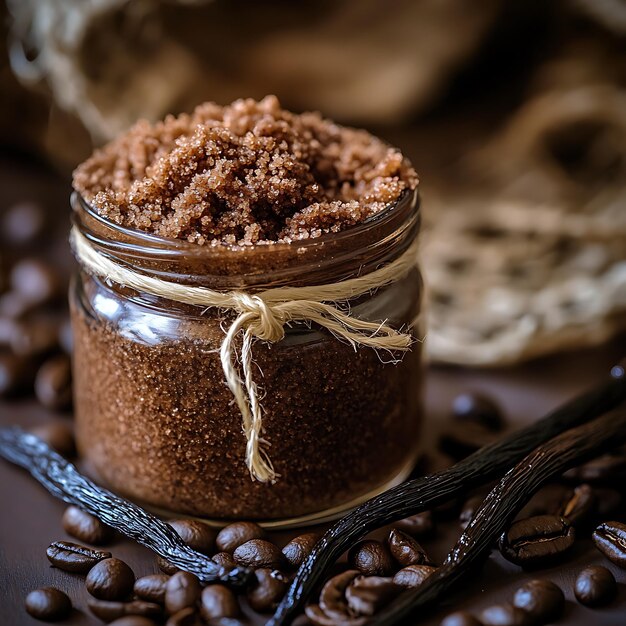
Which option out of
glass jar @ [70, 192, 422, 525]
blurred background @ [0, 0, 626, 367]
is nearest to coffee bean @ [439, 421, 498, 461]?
glass jar @ [70, 192, 422, 525]

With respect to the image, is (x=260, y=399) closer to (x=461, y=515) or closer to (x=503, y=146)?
(x=461, y=515)

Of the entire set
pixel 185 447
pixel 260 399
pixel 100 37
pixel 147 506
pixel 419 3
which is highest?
pixel 419 3

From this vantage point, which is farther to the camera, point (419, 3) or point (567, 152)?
point (567, 152)

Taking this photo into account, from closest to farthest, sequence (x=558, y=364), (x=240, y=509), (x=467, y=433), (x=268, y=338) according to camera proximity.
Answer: (x=268, y=338) → (x=240, y=509) → (x=467, y=433) → (x=558, y=364)

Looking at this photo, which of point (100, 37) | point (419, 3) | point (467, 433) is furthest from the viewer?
point (419, 3)

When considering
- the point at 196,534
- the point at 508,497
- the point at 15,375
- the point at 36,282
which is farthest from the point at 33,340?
the point at 508,497

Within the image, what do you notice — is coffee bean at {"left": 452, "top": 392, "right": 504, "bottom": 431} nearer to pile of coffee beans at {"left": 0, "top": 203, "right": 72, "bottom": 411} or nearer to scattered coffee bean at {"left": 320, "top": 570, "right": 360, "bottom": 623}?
scattered coffee bean at {"left": 320, "top": 570, "right": 360, "bottom": 623}

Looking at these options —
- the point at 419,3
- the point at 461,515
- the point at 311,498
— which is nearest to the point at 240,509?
the point at 311,498
